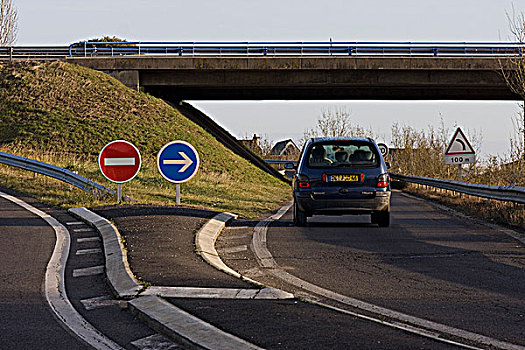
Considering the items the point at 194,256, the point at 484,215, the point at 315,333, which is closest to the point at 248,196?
the point at 484,215

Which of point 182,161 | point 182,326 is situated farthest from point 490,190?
point 182,326

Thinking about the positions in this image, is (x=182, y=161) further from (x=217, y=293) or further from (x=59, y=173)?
(x=217, y=293)

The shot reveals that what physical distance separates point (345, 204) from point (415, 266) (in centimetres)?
415

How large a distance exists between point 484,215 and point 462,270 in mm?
7525

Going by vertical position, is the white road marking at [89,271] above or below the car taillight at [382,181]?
below

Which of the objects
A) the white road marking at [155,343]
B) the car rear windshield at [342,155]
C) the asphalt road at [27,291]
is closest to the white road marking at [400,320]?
the white road marking at [155,343]

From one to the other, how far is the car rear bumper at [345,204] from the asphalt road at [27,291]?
14.7 feet

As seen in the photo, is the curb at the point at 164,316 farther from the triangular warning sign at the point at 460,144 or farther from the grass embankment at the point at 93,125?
the grass embankment at the point at 93,125

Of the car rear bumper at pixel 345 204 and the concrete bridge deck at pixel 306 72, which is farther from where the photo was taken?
the concrete bridge deck at pixel 306 72

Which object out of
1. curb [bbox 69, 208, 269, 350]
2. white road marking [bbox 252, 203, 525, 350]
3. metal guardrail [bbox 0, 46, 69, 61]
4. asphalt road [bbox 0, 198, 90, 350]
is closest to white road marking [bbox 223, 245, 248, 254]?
white road marking [bbox 252, 203, 525, 350]

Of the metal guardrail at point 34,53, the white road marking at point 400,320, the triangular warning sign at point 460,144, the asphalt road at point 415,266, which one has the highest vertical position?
the metal guardrail at point 34,53

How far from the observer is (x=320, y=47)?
40031 millimetres

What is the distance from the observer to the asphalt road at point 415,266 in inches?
230

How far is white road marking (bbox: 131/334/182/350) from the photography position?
4.77 metres
